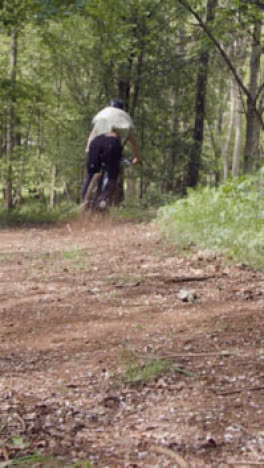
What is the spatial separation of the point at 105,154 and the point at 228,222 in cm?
488

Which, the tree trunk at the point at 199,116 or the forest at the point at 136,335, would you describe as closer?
the forest at the point at 136,335

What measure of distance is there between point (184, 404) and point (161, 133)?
1493cm

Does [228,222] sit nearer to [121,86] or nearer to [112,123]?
[112,123]

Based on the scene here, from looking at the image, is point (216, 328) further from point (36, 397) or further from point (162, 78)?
point (162, 78)

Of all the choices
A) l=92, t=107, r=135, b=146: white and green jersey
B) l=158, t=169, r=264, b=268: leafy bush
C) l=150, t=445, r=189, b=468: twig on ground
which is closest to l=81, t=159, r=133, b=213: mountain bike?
l=92, t=107, r=135, b=146: white and green jersey

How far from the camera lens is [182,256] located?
18.7 ft

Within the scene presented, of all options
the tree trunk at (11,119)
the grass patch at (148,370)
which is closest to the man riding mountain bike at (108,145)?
the tree trunk at (11,119)

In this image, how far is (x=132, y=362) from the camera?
2695 mm

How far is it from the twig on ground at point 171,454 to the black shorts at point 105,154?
28.9 ft

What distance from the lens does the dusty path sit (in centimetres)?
190

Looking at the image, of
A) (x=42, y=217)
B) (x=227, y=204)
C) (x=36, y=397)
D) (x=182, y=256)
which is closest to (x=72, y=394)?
(x=36, y=397)

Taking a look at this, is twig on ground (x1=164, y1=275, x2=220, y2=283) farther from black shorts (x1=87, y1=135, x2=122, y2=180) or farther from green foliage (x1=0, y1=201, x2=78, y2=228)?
green foliage (x1=0, y1=201, x2=78, y2=228)

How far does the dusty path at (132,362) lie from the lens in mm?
1897

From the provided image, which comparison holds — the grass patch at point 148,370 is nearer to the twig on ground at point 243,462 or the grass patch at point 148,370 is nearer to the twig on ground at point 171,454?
the twig on ground at point 171,454
